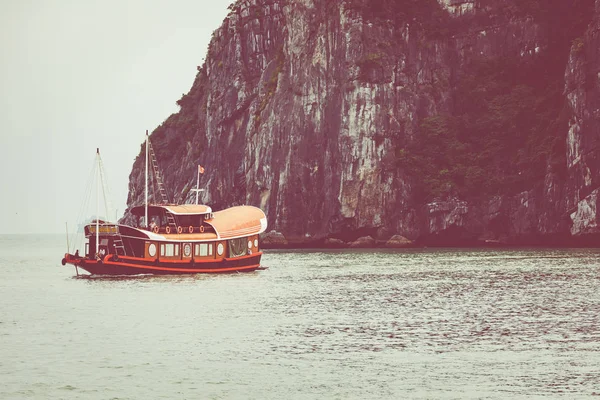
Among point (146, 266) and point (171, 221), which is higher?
point (171, 221)

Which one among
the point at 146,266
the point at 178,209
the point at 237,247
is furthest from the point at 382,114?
the point at 146,266

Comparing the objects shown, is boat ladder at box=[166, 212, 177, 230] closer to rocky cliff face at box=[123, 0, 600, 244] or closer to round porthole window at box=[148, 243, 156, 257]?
round porthole window at box=[148, 243, 156, 257]

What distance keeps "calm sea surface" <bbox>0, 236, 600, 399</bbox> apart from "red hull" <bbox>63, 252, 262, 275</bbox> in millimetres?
1134

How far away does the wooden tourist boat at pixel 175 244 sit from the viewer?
241ft

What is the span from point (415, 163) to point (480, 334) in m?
92.4

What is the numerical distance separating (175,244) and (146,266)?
3.09 metres

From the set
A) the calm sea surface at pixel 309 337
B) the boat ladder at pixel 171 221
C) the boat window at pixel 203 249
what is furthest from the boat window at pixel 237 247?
the calm sea surface at pixel 309 337

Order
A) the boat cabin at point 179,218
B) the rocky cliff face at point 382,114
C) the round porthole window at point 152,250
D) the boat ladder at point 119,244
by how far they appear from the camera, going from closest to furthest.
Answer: the boat ladder at point 119,244 → the round porthole window at point 152,250 → the boat cabin at point 179,218 → the rocky cliff face at point 382,114

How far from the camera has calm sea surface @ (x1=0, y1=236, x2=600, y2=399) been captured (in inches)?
1207

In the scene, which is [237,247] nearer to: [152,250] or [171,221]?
[171,221]

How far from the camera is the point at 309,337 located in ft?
133

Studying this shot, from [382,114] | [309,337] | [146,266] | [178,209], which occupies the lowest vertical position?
[309,337]

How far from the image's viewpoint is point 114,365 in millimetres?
34969

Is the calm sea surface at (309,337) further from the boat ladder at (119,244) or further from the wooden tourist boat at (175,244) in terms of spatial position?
the boat ladder at (119,244)
